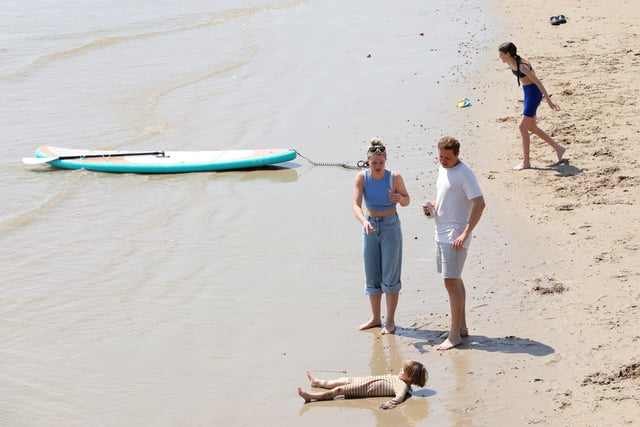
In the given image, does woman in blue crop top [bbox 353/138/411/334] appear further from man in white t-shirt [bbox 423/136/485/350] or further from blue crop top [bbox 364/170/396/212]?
man in white t-shirt [bbox 423/136/485/350]

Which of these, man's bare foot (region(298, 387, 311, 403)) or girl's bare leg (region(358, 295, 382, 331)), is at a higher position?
girl's bare leg (region(358, 295, 382, 331))

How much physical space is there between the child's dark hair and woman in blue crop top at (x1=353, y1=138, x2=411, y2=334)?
1.10 m

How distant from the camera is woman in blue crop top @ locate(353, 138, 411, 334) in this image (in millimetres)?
7762

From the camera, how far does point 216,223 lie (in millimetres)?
11383

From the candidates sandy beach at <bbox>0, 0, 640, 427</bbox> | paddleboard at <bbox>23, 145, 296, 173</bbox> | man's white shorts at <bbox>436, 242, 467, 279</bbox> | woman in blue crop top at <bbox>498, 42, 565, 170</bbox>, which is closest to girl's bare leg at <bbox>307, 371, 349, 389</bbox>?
sandy beach at <bbox>0, 0, 640, 427</bbox>

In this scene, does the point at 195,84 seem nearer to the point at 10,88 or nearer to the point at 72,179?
the point at 10,88

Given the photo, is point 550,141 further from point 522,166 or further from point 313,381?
point 313,381

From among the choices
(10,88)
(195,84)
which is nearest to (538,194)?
(195,84)

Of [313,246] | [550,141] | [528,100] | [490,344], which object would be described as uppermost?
[528,100]

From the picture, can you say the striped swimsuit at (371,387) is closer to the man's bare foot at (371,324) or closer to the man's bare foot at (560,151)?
the man's bare foot at (371,324)

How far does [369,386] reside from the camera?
23.5 ft

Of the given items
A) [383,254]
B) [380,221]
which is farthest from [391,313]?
[380,221]

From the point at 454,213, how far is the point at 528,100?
4.73 m

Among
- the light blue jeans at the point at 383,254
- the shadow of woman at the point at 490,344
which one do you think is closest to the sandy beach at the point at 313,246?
the shadow of woman at the point at 490,344
